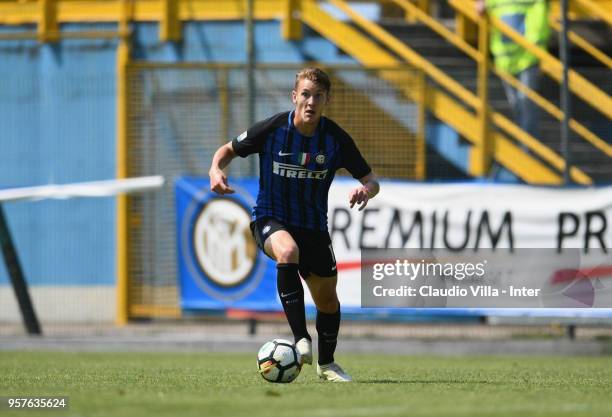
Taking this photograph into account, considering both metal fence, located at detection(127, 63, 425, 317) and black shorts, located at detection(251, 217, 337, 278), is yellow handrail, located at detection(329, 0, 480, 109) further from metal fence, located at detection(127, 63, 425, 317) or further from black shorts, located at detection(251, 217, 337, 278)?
black shorts, located at detection(251, 217, 337, 278)

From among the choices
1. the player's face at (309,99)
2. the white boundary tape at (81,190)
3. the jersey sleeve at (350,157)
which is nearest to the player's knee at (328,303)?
the jersey sleeve at (350,157)

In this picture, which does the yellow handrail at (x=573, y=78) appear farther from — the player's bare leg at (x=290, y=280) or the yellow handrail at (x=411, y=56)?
the player's bare leg at (x=290, y=280)

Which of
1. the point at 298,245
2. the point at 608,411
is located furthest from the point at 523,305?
the point at 608,411

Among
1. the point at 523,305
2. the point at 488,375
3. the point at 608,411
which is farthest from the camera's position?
the point at 523,305

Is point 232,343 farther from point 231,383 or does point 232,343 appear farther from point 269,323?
point 231,383

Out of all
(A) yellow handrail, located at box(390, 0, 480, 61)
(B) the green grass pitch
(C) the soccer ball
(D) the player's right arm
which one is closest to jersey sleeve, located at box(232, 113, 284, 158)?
(D) the player's right arm

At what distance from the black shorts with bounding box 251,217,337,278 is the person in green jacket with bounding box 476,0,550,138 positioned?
7781 mm

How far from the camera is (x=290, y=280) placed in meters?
8.49

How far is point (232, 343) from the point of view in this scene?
49.7 feet

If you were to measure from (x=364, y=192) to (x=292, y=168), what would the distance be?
19.5 inches

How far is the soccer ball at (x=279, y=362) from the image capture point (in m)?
8.23

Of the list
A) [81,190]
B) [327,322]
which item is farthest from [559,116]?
[327,322]

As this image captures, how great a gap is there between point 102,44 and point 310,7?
9.16 ft
